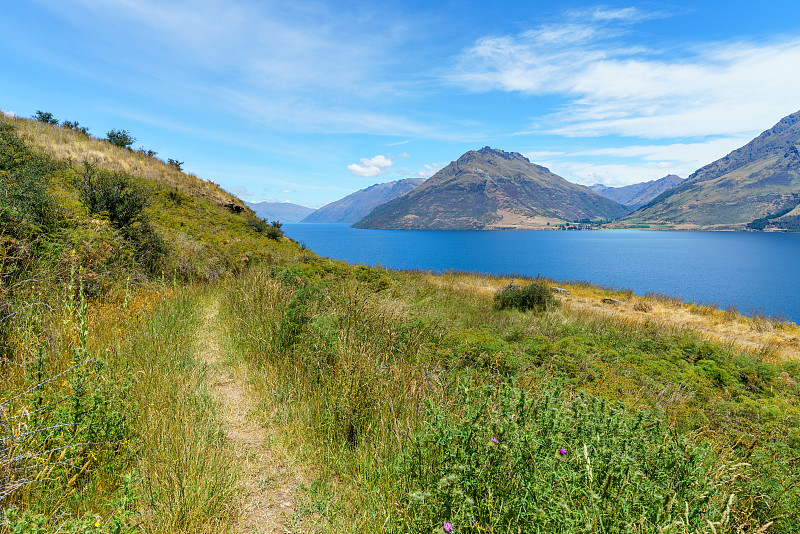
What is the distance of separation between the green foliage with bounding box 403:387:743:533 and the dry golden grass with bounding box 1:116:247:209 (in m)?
19.9

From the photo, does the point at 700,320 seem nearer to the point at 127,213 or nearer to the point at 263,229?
the point at 263,229

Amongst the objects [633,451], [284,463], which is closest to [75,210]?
[284,463]

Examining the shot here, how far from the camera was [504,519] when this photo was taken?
178 cm

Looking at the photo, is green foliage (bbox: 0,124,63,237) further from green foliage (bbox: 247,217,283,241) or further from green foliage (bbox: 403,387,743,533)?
green foliage (bbox: 247,217,283,241)

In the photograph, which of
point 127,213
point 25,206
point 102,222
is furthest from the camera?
point 127,213

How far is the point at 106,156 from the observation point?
1791cm

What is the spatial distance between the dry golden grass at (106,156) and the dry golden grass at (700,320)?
14.7 meters

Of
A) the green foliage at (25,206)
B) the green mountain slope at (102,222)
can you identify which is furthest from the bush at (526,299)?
the green foliage at (25,206)

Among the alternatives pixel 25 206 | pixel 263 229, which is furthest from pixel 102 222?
pixel 263 229

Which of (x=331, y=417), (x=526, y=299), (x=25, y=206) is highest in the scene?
(x=25, y=206)

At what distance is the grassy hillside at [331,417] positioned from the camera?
1.85m

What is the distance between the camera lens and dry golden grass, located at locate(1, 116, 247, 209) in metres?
15.9

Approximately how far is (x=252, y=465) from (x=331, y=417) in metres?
0.78

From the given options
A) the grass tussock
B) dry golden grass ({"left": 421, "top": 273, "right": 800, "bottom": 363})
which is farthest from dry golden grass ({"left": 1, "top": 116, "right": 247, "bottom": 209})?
the grass tussock
